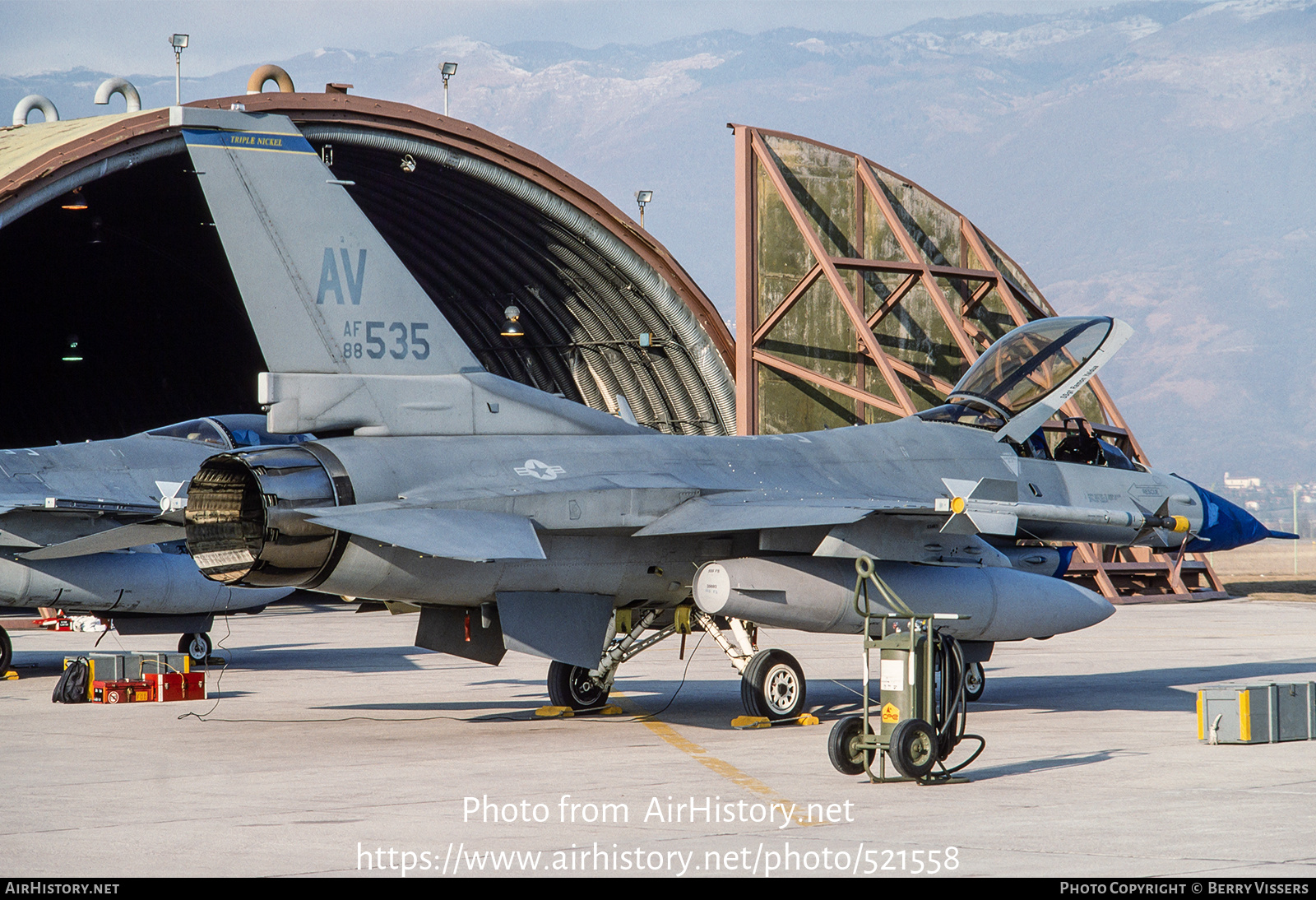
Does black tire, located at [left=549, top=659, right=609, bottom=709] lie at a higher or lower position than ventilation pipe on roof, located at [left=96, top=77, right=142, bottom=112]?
lower

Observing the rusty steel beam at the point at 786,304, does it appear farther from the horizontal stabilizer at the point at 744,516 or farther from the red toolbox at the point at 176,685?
the horizontal stabilizer at the point at 744,516

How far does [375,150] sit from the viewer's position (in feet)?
81.4

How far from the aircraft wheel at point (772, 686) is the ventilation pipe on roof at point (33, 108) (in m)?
24.9

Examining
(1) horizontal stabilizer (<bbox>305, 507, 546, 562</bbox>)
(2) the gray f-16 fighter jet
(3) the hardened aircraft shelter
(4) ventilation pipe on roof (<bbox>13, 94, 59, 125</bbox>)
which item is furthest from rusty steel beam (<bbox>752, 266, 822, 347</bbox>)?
(1) horizontal stabilizer (<bbox>305, 507, 546, 562</bbox>)

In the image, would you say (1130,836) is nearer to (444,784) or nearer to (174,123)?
(444,784)

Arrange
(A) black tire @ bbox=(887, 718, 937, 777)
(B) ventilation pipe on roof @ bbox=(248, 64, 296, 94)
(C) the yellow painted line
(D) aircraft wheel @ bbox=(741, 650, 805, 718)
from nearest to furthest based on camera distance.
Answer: (C) the yellow painted line < (A) black tire @ bbox=(887, 718, 937, 777) < (D) aircraft wheel @ bbox=(741, 650, 805, 718) < (B) ventilation pipe on roof @ bbox=(248, 64, 296, 94)

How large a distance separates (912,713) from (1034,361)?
6112mm

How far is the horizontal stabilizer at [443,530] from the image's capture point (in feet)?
31.4

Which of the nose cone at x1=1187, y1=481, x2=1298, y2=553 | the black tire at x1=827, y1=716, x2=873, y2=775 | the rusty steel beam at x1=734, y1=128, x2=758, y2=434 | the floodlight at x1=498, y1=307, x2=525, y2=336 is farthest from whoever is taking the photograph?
the floodlight at x1=498, y1=307, x2=525, y2=336

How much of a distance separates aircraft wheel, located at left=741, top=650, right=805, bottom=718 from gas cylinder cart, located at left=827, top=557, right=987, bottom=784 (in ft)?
10.0

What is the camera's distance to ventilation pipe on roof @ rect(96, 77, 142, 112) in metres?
28.8

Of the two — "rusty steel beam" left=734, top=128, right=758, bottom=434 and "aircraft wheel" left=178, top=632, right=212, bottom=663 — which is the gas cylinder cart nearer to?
"aircraft wheel" left=178, top=632, right=212, bottom=663

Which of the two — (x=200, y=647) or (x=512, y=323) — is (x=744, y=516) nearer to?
(x=200, y=647)

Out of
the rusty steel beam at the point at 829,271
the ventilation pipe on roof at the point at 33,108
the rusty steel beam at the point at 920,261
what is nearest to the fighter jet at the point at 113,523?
the rusty steel beam at the point at 829,271
